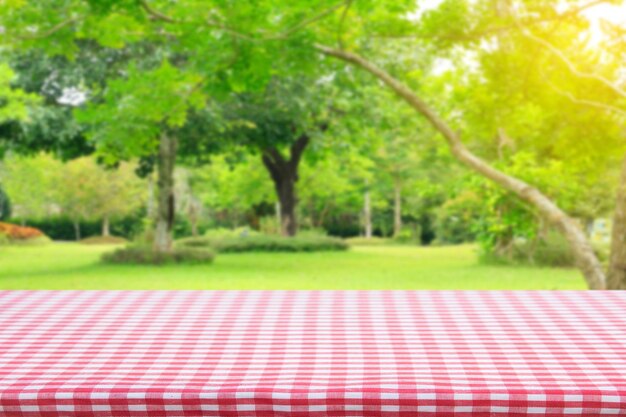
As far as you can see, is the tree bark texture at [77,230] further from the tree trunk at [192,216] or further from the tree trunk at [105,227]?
the tree trunk at [192,216]

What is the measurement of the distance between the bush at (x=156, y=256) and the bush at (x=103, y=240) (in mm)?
16088

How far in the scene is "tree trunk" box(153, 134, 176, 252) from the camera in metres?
18.2

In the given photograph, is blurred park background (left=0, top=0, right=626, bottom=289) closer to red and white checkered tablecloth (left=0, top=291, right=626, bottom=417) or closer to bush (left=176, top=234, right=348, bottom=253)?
bush (left=176, top=234, right=348, bottom=253)

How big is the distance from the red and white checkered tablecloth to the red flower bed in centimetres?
2822

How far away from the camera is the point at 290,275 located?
1505 centimetres

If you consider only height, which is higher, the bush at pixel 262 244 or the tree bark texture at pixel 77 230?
the bush at pixel 262 244

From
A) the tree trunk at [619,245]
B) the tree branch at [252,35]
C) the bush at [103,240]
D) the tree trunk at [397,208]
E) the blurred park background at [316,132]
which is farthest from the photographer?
the tree trunk at [397,208]

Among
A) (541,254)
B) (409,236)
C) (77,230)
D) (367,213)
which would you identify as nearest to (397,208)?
(367,213)

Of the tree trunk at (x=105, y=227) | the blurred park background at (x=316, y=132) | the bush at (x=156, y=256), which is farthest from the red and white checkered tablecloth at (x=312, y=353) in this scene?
the tree trunk at (x=105, y=227)

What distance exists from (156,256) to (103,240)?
17.9 m

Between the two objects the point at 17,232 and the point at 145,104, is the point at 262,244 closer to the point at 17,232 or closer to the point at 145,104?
the point at 17,232

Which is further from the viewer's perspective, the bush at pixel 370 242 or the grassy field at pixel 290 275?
the bush at pixel 370 242

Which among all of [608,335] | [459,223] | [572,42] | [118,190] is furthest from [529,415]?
[118,190]

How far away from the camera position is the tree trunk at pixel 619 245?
6375 millimetres
